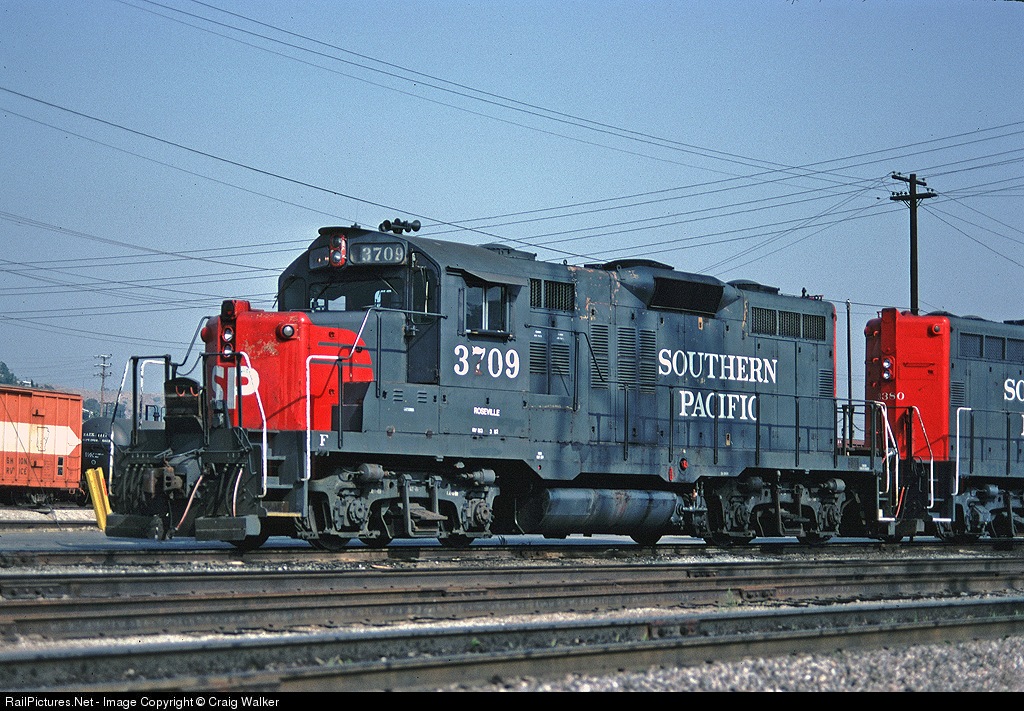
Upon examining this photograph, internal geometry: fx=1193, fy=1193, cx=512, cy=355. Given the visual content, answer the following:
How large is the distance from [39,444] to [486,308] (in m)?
19.8

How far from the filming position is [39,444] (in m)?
30.0

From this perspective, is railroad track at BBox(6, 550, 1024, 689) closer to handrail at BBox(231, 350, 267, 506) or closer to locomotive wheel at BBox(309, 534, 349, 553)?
locomotive wheel at BBox(309, 534, 349, 553)

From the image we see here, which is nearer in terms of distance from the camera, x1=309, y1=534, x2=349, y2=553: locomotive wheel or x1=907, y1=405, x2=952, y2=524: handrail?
x1=309, y1=534, x2=349, y2=553: locomotive wheel

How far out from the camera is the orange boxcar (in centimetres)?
2931

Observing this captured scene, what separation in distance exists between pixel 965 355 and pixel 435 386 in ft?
33.7

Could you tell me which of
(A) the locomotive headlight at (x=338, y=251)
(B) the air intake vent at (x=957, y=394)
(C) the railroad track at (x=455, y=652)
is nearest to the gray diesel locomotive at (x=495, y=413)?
(A) the locomotive headlight at (x=338, y=251)

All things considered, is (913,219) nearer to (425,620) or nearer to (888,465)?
(888,465)

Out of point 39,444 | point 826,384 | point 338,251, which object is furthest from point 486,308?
point 39,444

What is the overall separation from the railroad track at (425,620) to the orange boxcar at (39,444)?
19.0 meters

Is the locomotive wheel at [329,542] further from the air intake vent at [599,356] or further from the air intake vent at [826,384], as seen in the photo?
the air intake vent at [826,384]

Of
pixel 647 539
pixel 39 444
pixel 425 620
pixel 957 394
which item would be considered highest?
pixel 957 394

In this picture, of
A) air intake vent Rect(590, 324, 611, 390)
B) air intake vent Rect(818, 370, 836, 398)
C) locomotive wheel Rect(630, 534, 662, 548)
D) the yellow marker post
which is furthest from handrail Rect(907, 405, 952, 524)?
the yellow marker post

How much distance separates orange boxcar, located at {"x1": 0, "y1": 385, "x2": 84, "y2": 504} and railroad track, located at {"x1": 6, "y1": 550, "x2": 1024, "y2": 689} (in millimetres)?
19028

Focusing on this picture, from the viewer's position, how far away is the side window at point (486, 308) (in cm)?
1409
